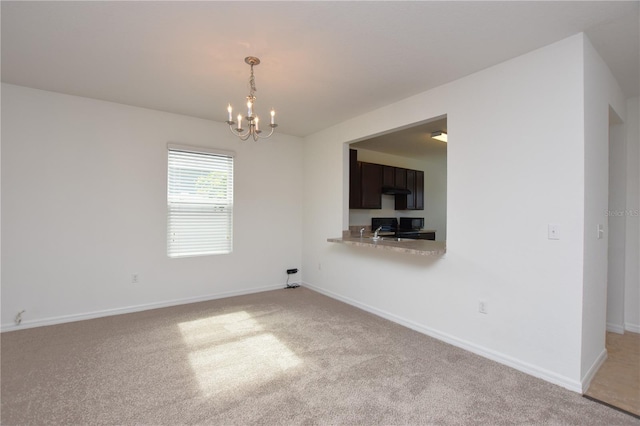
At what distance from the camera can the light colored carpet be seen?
1944 millimetres

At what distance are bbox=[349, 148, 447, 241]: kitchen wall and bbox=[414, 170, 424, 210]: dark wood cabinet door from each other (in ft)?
0.98

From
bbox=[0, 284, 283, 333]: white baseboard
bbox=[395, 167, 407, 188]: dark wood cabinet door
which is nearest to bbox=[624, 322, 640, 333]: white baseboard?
bbox=[395, 167, 407, 188]: dark wood cabinet door

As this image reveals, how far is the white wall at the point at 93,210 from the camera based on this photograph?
332 cm

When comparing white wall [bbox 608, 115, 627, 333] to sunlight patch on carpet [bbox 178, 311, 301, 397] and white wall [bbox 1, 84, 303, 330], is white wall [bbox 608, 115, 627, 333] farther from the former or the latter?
white wall [bbox 1, 84, 303, 330]

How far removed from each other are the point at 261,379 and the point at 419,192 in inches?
219

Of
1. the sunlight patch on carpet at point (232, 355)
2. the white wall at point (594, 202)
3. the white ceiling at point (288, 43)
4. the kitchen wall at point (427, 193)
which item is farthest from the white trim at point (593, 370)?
the kitchen wall at point (427, 193)

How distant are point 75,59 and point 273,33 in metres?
1.90

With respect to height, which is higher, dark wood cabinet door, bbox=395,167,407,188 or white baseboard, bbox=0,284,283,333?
dark wood cabinet door, bbox=395,167,407,188

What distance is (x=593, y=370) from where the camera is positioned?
2.46 meters

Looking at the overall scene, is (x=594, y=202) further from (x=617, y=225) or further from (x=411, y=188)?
(x=411, y=188)

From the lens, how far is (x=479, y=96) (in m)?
2.86

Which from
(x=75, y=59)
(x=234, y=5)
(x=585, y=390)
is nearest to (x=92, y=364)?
(x=75, y=59)

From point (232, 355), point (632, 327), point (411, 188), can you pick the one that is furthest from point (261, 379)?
point (411, 188)

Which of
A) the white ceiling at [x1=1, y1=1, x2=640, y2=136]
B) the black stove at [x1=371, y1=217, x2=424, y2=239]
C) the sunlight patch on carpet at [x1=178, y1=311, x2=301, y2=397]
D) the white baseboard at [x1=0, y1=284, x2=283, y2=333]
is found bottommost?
the sunlight patch on carpet at [x1=178, y1=311, x2=301, y2=397]
